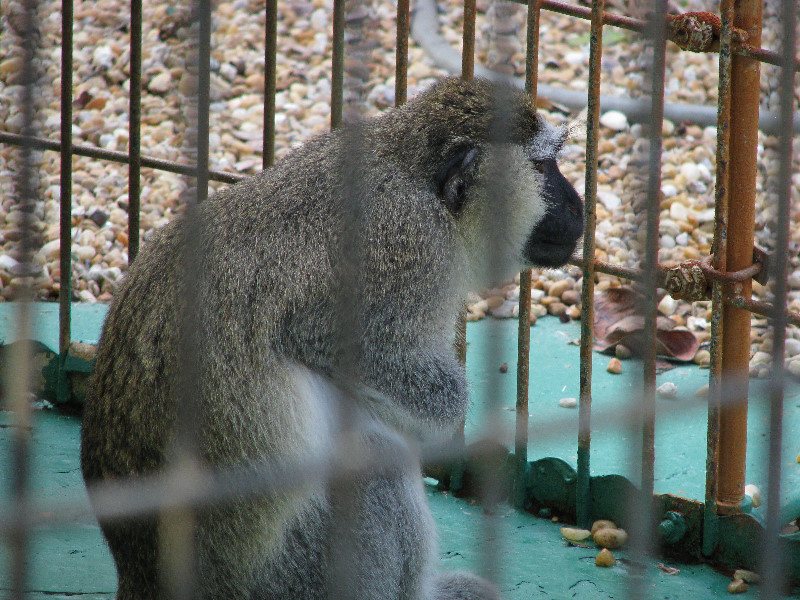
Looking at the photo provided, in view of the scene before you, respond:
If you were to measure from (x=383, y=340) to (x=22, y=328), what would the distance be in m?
1.33

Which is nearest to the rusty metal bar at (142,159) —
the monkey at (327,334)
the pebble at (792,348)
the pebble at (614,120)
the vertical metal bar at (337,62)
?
the vertical metal bar at (337,62)

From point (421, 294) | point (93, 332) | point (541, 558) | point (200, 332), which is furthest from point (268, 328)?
point (93, 332)

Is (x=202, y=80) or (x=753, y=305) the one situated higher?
(x=202, y=80)

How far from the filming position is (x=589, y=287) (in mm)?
3252

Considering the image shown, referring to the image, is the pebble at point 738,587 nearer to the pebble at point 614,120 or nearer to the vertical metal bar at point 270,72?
the vertical metal bar at point 270,72

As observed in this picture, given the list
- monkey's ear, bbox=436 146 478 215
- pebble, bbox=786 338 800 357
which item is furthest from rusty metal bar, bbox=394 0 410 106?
pebble, bbox=786 338 800 357

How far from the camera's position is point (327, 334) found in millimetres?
2658

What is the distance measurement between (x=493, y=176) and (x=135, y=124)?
5.13ft

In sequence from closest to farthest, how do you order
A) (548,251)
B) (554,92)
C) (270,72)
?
(548,251) < (270,72) < (554,92)

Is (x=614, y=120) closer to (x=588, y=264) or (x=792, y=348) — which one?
(x=792, y=348)

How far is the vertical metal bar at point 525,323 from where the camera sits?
10.5 ft

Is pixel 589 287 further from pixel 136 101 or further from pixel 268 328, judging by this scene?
pixel 136 101

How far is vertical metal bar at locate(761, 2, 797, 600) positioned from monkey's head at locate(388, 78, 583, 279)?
3.33ft

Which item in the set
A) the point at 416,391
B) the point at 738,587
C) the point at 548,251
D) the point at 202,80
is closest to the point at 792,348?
the point at 738,587
